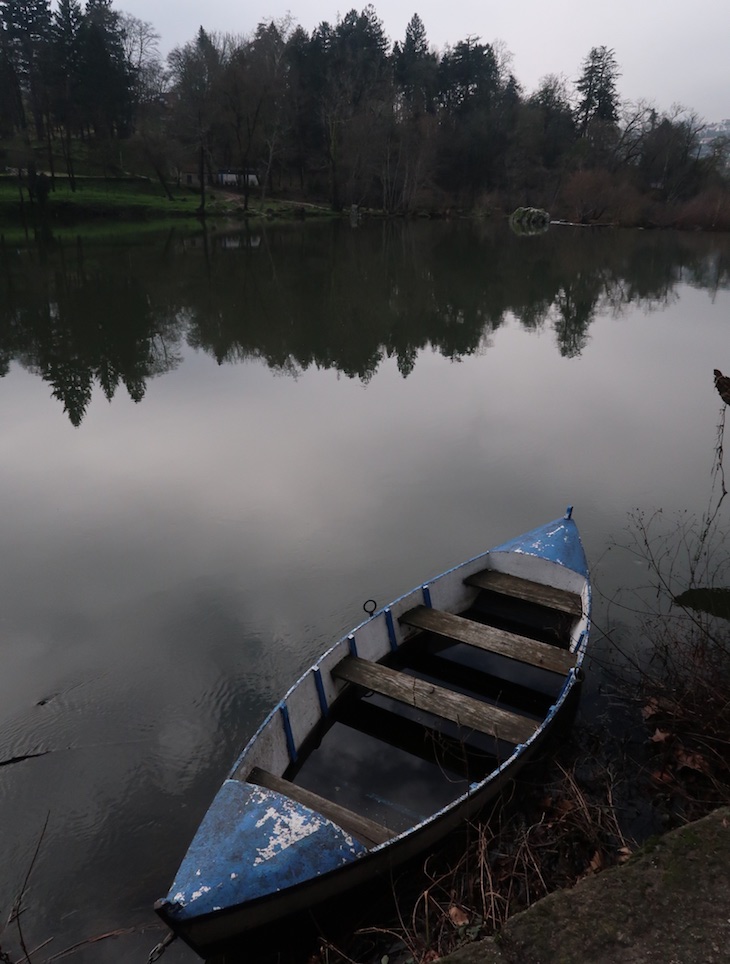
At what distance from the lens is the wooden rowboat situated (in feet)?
12.2

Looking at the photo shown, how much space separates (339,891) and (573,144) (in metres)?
79.5

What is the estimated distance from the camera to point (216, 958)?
388 cm

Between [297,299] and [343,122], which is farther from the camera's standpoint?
[343,122]

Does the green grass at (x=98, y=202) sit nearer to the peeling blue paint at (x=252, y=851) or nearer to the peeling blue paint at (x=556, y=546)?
the peeling blue paint at (x=556, y=546)

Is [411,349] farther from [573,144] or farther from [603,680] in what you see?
[573,144]

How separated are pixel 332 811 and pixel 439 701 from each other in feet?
4.22

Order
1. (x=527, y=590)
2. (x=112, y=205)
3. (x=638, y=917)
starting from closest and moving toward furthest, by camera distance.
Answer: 1. (x=638, y=917)
2. (x=527, y=590)
3. (x=112, y=205)

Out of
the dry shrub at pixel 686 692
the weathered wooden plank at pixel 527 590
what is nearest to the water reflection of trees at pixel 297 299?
the weathered wooden plank at pixel 527 590

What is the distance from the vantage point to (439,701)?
523cm

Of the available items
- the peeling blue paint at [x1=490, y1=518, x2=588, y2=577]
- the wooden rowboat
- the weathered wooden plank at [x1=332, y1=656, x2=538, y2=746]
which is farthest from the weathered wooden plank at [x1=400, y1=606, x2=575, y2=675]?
the peeling blue paint at [x1=490, y1=518, x2=588, y2=577]

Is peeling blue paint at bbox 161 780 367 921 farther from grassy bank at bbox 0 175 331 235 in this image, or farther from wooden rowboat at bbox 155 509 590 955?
grassy bank at bbox 0 175 331 235

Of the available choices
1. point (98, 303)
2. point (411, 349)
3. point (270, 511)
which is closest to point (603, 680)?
point (270, 511)

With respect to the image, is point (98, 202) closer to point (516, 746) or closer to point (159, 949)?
point (516, 746)

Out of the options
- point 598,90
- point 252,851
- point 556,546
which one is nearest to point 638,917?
point 252,851
